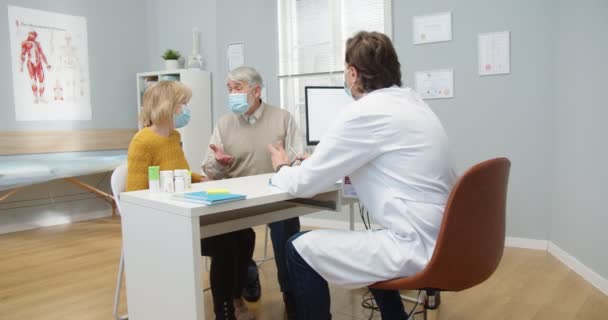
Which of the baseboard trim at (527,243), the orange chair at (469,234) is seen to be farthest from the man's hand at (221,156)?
the baseboard trim at (527,243)

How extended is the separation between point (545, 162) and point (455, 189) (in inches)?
88.8

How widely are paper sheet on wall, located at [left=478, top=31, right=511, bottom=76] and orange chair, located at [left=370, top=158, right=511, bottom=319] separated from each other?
6.88 ft

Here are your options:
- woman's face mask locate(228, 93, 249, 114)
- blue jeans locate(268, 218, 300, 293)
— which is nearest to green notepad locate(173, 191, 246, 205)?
blue jeans locate(268, 218, 300, 293)

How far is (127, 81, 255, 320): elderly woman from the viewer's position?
1.92 meters

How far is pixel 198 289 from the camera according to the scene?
1.41 metres

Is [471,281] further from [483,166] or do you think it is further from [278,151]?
[278,151]

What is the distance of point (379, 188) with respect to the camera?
1422 millimetres

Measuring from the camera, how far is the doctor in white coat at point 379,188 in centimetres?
135

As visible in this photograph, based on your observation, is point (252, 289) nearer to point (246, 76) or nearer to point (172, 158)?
point (172, 158)

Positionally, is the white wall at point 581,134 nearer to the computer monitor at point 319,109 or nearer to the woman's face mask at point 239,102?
the computer monitor at point 319,109

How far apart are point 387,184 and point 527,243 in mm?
2251

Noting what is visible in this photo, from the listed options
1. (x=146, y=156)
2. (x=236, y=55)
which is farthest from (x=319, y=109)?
(x=236, y=55)

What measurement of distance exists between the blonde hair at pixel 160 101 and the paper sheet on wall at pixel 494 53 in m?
2.11

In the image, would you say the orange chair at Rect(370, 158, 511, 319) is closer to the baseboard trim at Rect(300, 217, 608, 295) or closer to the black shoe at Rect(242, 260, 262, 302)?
the black shoe at Rect(242, 260, 262, 302)
